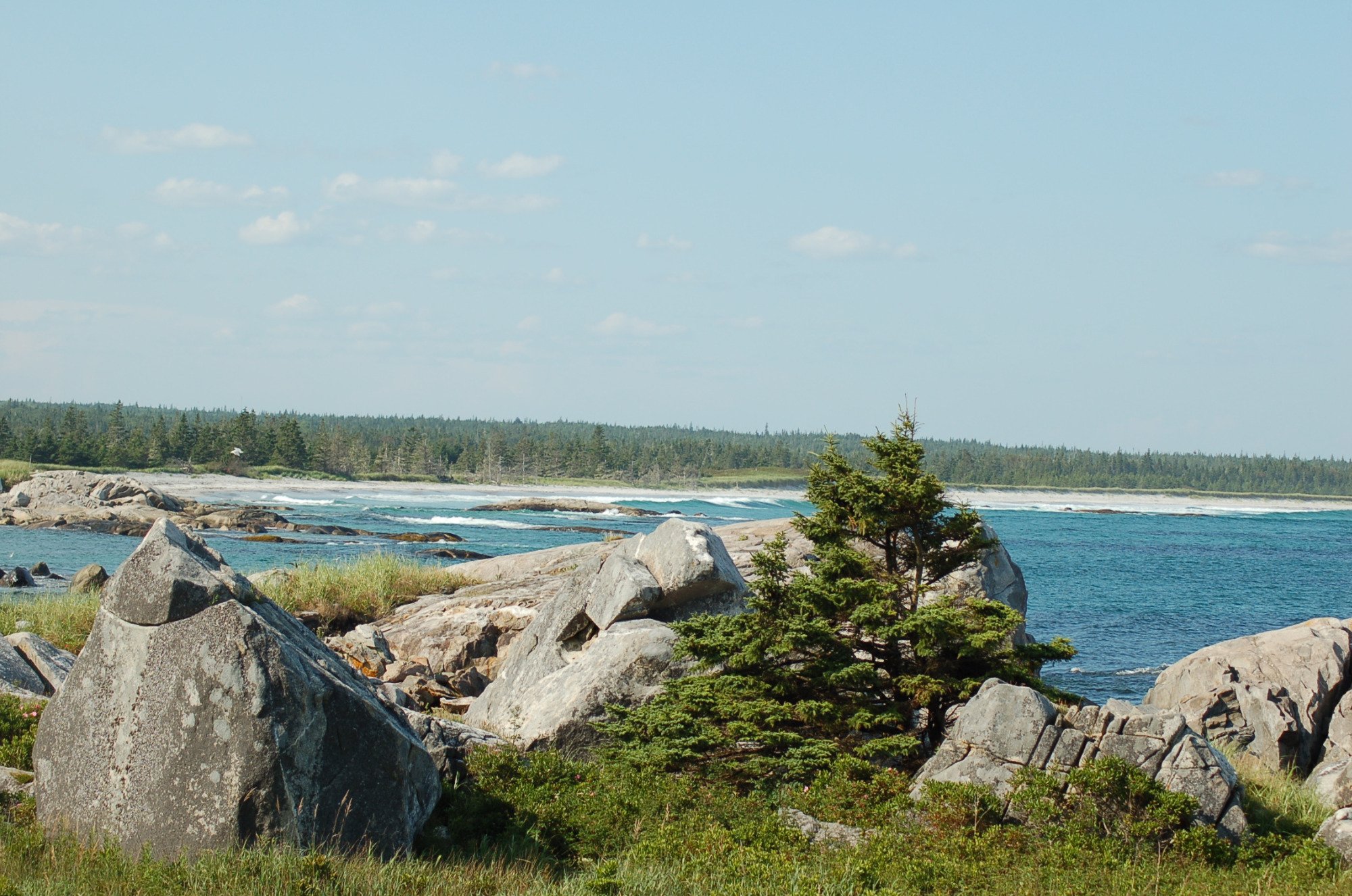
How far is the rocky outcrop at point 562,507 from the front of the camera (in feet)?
313

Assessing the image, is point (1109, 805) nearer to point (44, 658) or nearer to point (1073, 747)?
point (1073, 747)

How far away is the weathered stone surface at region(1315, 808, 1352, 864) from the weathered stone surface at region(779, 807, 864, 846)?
443cm

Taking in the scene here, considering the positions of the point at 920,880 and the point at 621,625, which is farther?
the point at 621,625

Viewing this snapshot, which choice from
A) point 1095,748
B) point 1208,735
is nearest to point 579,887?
point 1095,748

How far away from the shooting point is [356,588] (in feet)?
76.5

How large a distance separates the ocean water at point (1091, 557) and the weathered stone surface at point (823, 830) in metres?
16.6

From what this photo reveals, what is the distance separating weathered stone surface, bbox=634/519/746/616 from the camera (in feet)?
51.2

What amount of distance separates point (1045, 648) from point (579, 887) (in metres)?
7.63

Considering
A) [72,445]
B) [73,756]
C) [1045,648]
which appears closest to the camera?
[73,756]

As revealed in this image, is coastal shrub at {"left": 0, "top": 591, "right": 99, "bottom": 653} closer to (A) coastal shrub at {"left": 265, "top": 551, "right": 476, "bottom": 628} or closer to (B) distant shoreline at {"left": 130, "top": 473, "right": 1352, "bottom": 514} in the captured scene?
(A) coastal shrub at {"left": 265, "top": 551, "right": 476, "bottom": 628}

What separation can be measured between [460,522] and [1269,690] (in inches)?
2660

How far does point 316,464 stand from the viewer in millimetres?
125938

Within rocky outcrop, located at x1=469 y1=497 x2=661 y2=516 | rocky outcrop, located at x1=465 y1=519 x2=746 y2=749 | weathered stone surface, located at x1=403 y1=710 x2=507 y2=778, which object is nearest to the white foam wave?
rocky outcrop, located at x1=469 y1=497 x2=661 y2=516

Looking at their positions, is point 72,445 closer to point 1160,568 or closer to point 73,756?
point 1160,568
